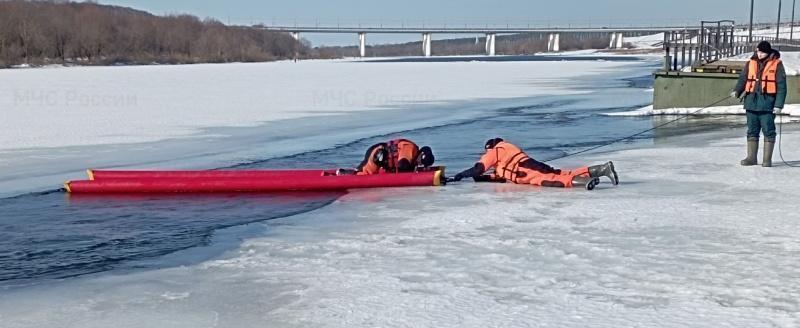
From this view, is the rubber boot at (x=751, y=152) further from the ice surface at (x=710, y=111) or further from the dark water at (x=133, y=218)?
the ice surface at (x=710, y=111)

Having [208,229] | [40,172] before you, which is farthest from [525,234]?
[40,172]

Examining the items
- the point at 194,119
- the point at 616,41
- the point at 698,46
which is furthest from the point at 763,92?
the point at 616,41

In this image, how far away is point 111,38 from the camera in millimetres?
72312

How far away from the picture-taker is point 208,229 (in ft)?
23.2

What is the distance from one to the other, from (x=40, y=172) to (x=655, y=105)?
491 inches

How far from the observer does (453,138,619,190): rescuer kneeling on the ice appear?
27.9ft

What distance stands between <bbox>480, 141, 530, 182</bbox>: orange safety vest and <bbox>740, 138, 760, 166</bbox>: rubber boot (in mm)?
2573

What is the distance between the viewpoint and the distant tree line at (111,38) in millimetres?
63312

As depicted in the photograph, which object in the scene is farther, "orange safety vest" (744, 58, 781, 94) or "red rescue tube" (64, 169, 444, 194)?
"orange safety vest" (744, 58, 781, 94)

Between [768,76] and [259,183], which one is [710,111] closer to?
[768,76]

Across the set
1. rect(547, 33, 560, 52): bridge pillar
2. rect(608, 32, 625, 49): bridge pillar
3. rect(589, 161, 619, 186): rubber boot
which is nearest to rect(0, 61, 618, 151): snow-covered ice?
rect(589, 161, 619, 186): rubber boot

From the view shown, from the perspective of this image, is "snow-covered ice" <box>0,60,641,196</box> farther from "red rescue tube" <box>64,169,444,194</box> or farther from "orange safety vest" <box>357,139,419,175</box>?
"orange safety vest" <box>357,139,419,175</box>

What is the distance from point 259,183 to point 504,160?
2396 millimetres

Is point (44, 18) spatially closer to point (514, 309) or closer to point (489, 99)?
point (489, 99)
